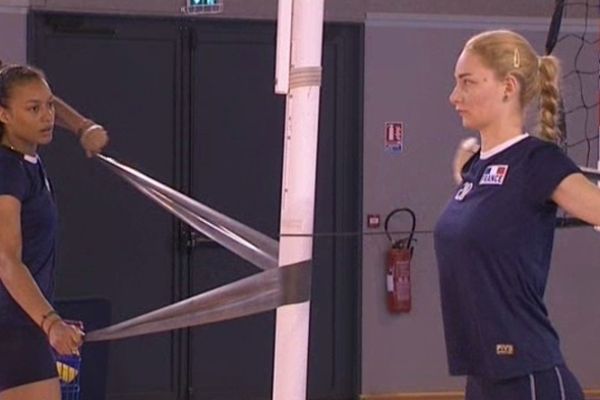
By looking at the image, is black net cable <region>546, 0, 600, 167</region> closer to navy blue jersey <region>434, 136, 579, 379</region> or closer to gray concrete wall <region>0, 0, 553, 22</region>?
gray concrete wall <region>0, 0, 553, 22</region>

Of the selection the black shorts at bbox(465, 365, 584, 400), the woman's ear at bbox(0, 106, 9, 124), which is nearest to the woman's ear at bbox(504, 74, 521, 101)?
the black shorts at bbox(465, 365, 584, 400)

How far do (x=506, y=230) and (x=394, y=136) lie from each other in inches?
187

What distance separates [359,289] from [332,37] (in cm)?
151

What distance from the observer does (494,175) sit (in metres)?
2.61

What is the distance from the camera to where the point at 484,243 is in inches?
101

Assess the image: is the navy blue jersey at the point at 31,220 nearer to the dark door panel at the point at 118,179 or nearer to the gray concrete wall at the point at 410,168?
the dark door panel at the point at 118,179

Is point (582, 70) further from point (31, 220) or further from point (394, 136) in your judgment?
point (31, 220)

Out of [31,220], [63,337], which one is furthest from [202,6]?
[63,337]

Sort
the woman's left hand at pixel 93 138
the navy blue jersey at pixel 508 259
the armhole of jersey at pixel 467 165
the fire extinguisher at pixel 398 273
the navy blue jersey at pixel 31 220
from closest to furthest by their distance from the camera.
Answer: the navy blue jersey at pixel 508 259 < the armhole of jersey at pixel 467 165 < the navy blue jersey at pixel 31 220 < the woman's left hand at pixel 93 138 < the fire extinguisher at pixel 398 273

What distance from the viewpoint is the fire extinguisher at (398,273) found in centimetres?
719

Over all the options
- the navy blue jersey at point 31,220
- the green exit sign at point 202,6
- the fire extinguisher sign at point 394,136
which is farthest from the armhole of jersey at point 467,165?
the fire extinguisher sign at point 394,136

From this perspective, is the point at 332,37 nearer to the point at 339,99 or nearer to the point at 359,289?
the point at 339,99

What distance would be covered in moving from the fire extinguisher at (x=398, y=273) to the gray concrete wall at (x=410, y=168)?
0.05 metres

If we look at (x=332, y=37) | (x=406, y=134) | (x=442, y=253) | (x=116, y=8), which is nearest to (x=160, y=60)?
(x=116, y=8)
